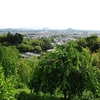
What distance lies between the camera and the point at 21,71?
1294 centimetres

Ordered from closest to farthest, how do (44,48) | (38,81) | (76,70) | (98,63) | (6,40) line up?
(76,70)
(38,81)
(98,63)
(6,40)
(44,48)

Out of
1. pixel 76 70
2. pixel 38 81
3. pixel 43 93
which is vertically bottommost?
pixel 43 93

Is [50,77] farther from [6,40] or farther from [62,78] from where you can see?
[6,40]

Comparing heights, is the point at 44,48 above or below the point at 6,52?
below

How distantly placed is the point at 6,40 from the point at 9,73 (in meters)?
38.3

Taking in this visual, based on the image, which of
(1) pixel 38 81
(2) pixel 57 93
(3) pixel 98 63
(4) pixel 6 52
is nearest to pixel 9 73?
(4) pixel 6 52

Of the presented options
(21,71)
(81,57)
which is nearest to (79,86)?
(81,57)

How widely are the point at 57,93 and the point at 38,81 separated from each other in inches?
36.3

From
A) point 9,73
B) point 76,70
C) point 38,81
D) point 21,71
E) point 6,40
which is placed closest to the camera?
point 76,70

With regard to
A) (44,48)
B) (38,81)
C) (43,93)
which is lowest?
(44,48)

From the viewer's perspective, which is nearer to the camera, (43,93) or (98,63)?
(43,93)

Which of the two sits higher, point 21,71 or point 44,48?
point 21,71

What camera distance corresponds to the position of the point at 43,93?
31.4 ft

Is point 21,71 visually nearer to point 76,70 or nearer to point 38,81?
point 38,81
